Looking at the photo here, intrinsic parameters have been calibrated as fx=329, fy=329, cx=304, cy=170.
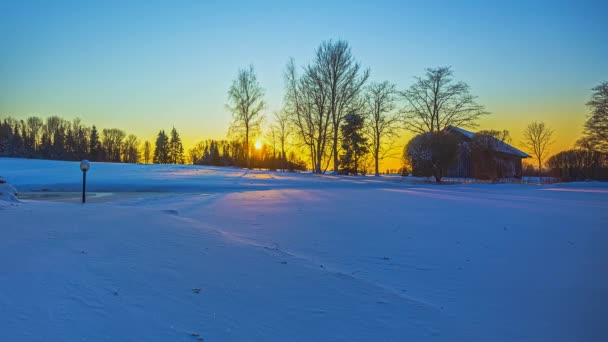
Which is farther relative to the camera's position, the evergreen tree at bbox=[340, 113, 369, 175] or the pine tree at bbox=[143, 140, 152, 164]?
the pine tree at bbox=[143, 140, 152, 164]

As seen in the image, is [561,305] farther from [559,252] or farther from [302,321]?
A: [302,321]

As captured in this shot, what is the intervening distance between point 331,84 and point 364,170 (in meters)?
9.29

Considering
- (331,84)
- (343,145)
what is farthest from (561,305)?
(343,145)

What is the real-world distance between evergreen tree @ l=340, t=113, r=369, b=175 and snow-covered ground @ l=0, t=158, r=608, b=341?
23.4m

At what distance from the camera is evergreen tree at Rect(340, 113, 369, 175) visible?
2794 centimetres

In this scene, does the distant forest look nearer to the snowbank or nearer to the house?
the house

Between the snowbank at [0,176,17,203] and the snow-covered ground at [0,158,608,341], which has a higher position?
the snowbank at [0,176,17,203]

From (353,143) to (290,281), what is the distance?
2676 cm

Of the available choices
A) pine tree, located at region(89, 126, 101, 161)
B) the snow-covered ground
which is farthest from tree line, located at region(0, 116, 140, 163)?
the snow-covered ground

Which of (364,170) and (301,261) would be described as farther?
(364,170)

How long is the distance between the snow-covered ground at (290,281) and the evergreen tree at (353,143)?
2335cm

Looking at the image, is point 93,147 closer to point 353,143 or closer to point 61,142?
point 61,142

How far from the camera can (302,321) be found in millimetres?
2029

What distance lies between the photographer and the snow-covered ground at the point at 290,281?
6.08 ft
